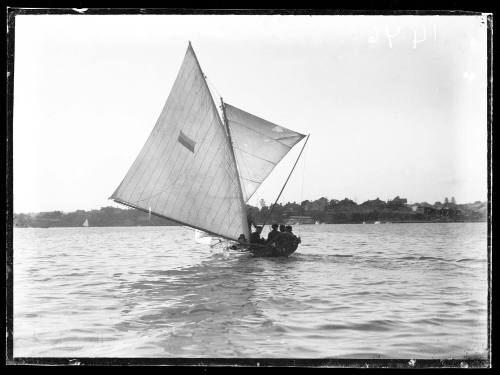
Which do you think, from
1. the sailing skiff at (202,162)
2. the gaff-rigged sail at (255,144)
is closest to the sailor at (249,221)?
the sailing skiff at (202,162)

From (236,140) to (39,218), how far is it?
694 centimetres

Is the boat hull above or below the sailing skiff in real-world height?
below

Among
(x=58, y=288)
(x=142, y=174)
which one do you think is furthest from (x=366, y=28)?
(x=58, y=288)

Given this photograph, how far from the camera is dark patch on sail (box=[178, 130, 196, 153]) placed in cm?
1402

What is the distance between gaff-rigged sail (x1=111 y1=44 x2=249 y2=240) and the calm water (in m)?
2.05

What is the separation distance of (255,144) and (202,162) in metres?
1.70

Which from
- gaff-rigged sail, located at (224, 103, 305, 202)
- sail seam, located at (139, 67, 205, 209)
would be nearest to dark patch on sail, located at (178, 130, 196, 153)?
sail seam, located at (139, 67, 205, 209)

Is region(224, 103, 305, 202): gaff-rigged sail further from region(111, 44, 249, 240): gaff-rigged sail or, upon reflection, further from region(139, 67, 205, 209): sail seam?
region(139, 67, 205, 209): sail seam

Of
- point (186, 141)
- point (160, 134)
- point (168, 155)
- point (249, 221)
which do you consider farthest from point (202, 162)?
point (249, 221)

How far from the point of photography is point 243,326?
32.4 ft

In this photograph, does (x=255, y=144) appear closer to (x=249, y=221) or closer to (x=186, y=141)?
(x=186, y=141)

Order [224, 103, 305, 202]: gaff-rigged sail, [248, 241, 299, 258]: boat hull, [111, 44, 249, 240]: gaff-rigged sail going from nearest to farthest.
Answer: [111, 44, 249, 240]: gaff-rigged sail → [224, 103, 305, 202]: gaff-rigged sail → [248, 241, 299, 258]: boat hull

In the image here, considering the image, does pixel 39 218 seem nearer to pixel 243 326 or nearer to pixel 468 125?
pixel 243 326

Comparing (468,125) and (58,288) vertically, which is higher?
(468,125)
